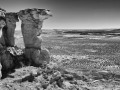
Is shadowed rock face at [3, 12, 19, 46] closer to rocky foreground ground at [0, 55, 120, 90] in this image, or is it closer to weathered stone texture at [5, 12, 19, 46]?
weathered stone texture at [5, 12, 19, 46]

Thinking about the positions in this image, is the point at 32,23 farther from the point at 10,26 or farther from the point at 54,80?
the point at 54,80

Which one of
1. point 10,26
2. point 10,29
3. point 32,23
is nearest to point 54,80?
point 32,23

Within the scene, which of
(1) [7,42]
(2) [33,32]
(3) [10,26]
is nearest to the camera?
(3) [10,26]

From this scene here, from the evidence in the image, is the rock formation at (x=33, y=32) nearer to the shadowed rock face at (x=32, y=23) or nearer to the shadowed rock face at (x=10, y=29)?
the shadowed rock face at (x=32, y=23)

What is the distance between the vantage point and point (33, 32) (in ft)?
62.2

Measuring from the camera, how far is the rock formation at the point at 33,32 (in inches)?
715

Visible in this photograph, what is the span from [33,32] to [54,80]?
535 cm

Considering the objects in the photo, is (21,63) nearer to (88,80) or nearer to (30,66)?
(30,66)

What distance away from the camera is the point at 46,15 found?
60.8 ft

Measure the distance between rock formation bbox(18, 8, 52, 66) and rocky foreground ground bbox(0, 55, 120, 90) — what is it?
1.08 metres

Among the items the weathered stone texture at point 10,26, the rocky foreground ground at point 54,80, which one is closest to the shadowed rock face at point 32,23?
the weathered stone texture at point 10,26

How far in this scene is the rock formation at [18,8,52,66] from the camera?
1816 centimetres

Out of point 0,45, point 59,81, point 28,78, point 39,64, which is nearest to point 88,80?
point 59,81

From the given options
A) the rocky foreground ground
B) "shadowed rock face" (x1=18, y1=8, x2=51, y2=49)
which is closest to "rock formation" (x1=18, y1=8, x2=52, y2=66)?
"shadowed rock face" (x1=18, y1=8, x2=51, y2=49)
